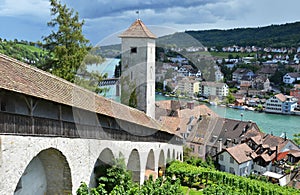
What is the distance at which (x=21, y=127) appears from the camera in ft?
20.3

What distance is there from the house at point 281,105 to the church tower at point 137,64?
106 feet

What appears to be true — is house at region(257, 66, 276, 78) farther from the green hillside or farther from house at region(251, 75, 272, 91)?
the green hillside

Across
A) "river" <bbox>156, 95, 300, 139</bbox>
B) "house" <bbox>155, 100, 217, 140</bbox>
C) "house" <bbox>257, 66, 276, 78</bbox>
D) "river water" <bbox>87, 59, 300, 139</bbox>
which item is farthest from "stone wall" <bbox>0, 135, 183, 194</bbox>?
"house" <bbox>257, 66, 276, 78</bbox>

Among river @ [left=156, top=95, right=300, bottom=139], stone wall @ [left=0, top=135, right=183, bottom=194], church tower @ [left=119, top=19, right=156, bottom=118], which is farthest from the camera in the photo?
river @ [left=156, top=95, right=300, bottom=139]

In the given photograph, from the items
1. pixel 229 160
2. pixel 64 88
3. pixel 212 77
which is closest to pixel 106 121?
pixel 64 88

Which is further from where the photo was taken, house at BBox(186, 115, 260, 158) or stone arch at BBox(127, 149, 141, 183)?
house at BBox(186, 115, 260, 158)

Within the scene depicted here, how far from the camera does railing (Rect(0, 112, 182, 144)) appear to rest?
5873 mm

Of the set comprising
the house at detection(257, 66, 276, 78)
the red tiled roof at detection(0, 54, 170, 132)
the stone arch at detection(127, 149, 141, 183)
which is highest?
the house at detection(257, 66, 276, 78)

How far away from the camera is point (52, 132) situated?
7129mm

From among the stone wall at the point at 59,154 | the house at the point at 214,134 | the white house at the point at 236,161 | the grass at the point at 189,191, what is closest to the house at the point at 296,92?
the house at the point at 214,134

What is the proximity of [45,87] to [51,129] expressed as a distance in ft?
2.83

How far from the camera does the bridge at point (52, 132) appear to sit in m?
5.98

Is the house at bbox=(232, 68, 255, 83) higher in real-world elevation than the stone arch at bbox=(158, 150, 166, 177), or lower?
higher

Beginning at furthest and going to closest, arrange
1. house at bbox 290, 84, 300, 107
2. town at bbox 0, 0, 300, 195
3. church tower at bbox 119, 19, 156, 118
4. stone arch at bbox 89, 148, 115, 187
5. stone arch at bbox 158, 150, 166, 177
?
house at bbox 290, 84, 300, 107
stone arch at bbox 158, 150, 166, 177
church tower at bbox 119, 19, 156, 118
stone arch at bbox 89, 148, 115, 187
town at bbox 0, 0, 300, 195
